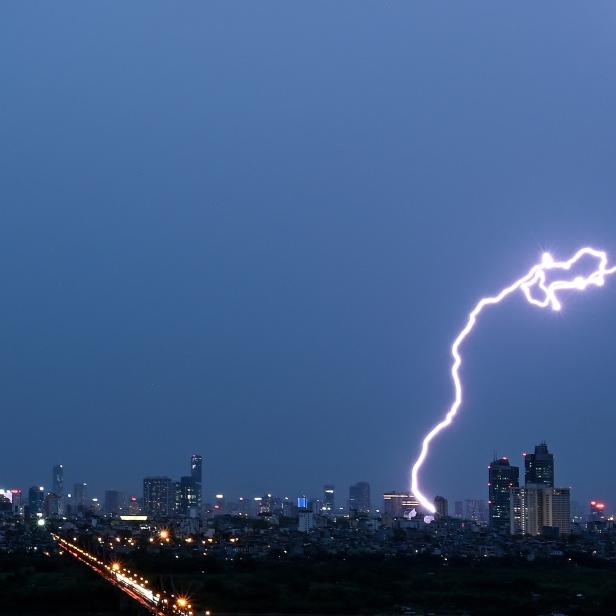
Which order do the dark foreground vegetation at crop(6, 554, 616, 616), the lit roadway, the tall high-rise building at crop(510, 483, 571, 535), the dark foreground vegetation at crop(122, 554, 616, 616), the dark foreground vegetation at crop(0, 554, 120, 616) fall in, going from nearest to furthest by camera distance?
1. the lit roadway
2. the dark foreground vegetation at crop(0, 554, 120, 616)
3. the dark foreground vegetation at crop(6, 554, 616, 616)
4. the dark foreground vegetation at crop(122, 554, 616, 616)
5. the tall high-rise building at crop(510, 483, 571, 535)

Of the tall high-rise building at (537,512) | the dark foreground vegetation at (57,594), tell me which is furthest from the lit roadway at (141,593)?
the tall high-rise building at (537,512)

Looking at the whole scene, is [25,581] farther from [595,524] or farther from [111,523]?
[595,524]

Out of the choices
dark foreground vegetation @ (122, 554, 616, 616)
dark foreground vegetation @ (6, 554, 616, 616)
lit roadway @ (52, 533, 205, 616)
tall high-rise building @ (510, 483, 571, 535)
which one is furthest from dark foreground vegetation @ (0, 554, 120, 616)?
tall high-rise building @ (510, 483, 571, 535)

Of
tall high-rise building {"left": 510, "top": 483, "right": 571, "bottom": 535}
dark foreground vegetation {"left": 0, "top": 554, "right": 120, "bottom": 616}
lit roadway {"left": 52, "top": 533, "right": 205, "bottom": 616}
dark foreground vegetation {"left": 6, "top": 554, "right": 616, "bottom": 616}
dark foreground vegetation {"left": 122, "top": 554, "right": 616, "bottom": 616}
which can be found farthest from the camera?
tall high-rise building {"left": 510, "top": 483, "right": 571, "bottom": 535}

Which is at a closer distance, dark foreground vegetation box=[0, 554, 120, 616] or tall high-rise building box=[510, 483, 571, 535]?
dark foreground vegetation box=[0, 554, 120, 616]

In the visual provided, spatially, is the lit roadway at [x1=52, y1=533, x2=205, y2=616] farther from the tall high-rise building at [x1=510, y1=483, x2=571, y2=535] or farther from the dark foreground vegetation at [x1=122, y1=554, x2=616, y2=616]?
the tall high-rise building at [x1=510, y1=483, x2=571, y2=535]

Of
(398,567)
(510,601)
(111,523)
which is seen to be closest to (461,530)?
(111,523)
